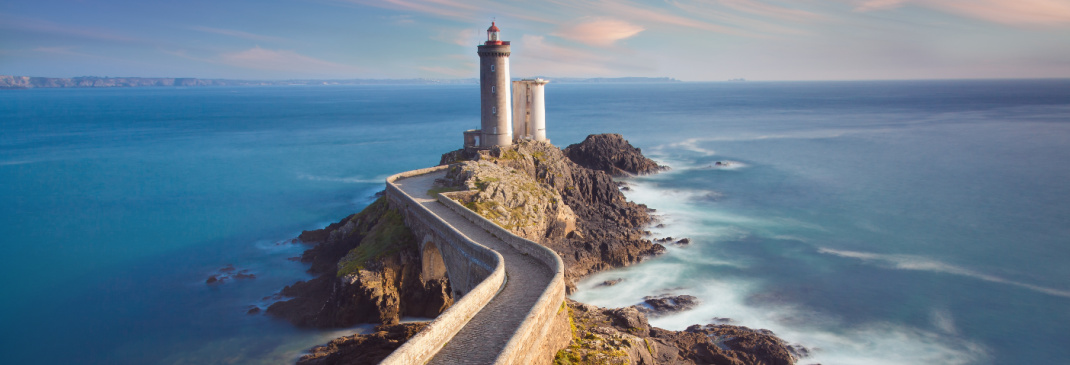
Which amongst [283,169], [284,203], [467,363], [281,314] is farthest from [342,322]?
[283,169]

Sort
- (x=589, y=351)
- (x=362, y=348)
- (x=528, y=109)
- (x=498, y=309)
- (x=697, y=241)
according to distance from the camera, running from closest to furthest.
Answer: (x=498, y=309) → (x=589, y=351) → (x=362, y=348) → (x=697, y=241) → (x=528, y=109)

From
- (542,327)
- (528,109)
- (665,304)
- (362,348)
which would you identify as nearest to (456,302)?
(542,327)

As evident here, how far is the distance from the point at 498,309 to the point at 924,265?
27232 mm

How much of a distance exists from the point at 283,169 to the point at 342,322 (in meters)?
44.5

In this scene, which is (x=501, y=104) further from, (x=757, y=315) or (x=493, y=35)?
(x=757, y=315)

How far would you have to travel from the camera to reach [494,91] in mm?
39812

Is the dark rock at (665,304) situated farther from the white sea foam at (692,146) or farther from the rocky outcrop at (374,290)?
the white sea foam at (692,146)

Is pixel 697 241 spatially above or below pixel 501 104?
below

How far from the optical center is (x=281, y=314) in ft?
82.8

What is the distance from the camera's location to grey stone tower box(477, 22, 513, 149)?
38.7m

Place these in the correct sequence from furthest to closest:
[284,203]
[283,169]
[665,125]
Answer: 1. [665,125]
2. [283,169]
3. [284,203]

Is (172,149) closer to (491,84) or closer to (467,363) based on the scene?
(491,84)

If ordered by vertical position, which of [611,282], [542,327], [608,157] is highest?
[542,327]

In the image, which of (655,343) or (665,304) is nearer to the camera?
(655,343)
